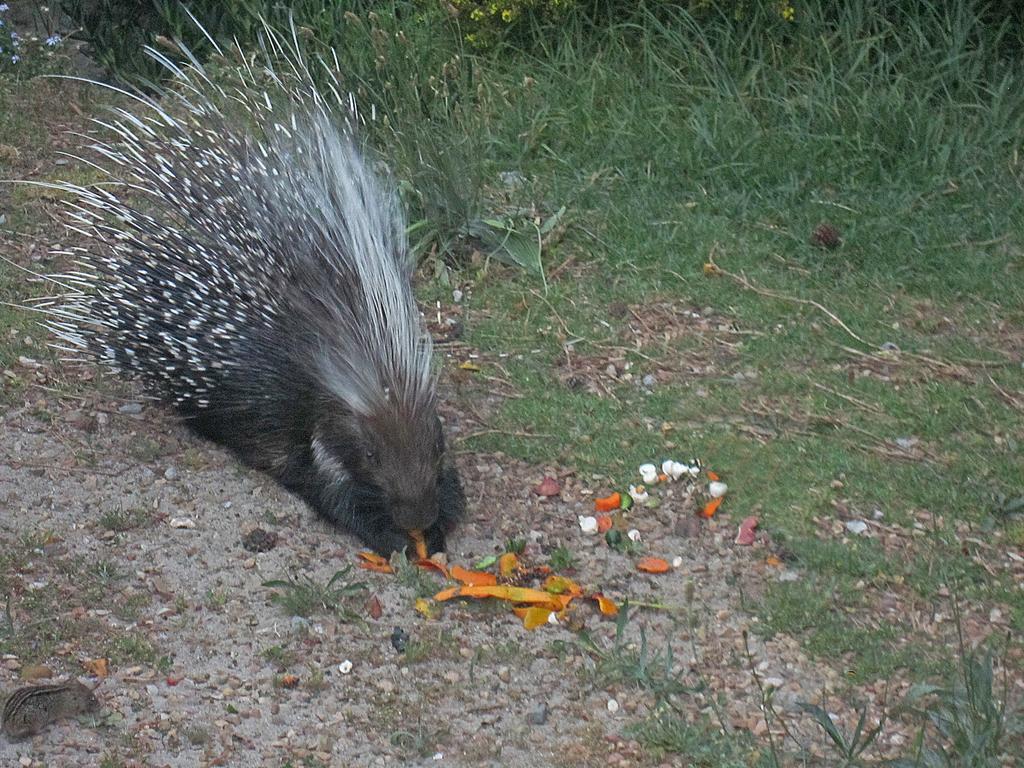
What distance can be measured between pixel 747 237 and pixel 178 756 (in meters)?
2.74

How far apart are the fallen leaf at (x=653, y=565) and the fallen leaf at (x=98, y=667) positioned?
1.18m

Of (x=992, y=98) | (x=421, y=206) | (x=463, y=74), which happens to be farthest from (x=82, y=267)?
(x=992, y=98)

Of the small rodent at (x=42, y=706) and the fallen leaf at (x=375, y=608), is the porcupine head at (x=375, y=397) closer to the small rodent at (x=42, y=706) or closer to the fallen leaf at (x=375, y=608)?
the fallen leaf at (x=375, y=608)

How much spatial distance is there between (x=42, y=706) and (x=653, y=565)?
1355 millimetres

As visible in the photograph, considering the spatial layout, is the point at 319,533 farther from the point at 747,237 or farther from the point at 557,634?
the point at 747,237

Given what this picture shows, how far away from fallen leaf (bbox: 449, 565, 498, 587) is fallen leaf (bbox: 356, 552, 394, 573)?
15cm

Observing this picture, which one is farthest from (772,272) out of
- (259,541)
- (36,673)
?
(36,673)

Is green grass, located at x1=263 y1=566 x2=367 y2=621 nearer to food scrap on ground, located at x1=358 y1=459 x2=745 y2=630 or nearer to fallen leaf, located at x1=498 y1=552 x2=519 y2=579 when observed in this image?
food scrap on ground, located at x1=358 y1=459 x2=745 y2=630

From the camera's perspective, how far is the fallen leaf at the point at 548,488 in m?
3.45

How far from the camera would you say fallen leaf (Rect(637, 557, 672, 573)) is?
123 inches

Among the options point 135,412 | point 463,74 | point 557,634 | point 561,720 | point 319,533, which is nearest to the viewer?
point 561,720

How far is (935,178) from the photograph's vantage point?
4.65 metres

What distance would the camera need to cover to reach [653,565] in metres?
3.13

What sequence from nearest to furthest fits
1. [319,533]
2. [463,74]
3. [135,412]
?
[319,533]
[135,412]
[463,74]
